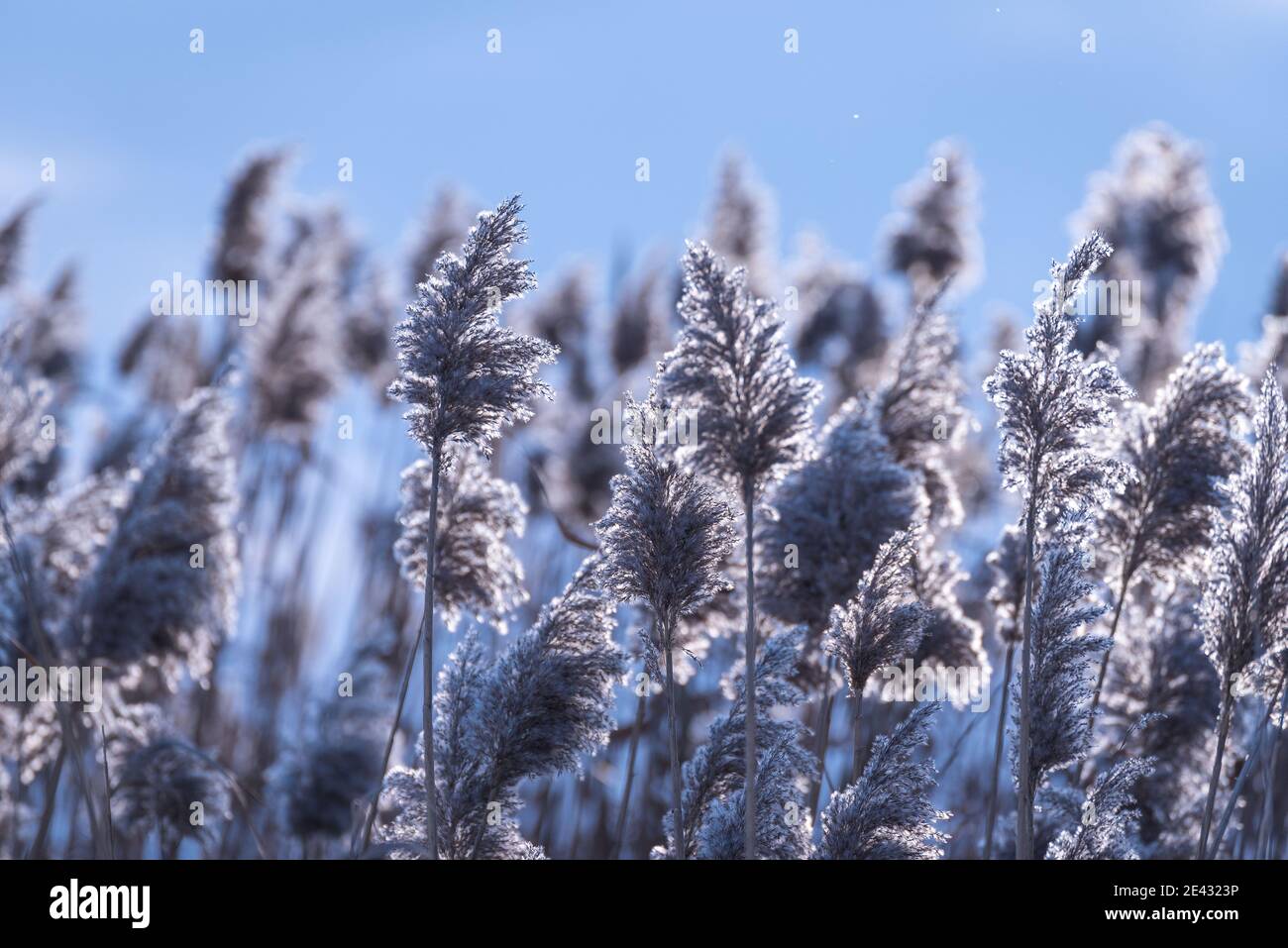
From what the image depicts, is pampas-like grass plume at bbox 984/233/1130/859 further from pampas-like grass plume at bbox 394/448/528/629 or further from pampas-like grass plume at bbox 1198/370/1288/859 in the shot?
pampas-like grass plume at bbox 394/448/528/629

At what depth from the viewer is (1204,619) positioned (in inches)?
124

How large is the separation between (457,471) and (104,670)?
1.98 metres

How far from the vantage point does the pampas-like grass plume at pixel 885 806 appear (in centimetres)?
281

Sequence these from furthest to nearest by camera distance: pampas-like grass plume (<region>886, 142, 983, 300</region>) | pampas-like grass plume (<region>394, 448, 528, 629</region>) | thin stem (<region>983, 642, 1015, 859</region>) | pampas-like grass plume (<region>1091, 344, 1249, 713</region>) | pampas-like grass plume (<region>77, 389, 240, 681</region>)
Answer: pampas-like grass plume (<region>886, 142, 983, 300</region>) < pampas-like grass plume (<region>77, 389, 240, 681</region>) < pampas-like grass plume (<region>1091, 344, 1249, 713</region>) < pampas-like grass plume (<region>394, 448, 528, 629</region>) < thin stem (<region>983, 642, 1015, 859</region>)

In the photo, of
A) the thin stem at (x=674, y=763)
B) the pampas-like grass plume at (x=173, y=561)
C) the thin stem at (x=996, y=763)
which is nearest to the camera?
the thin stem at (x=674, y=763)

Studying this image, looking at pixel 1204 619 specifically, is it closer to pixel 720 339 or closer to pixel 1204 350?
pixel 1204 350

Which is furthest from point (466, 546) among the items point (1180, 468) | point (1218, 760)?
point (1180, 468)

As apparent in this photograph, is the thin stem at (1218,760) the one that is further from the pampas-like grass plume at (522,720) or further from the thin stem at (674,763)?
the pampas-like grass plume at (522,720)

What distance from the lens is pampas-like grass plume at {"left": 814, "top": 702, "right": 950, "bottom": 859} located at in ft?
9.21

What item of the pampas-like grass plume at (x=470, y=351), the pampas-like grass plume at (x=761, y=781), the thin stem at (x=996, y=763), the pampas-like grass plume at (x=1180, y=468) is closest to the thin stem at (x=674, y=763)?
the pampas-like grass plume at (x=761, y=781)

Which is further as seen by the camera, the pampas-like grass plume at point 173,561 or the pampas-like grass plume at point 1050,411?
the pampas-like grass plume at point 173,561

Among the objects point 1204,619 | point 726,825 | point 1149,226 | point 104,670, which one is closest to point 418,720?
point 104,670

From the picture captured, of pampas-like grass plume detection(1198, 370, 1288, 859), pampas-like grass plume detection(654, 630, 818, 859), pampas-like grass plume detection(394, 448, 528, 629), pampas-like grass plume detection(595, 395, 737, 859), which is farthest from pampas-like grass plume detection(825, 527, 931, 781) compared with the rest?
pampas-like grass plume detection(394, 448, 528, 629)

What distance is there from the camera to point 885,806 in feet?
9.21
